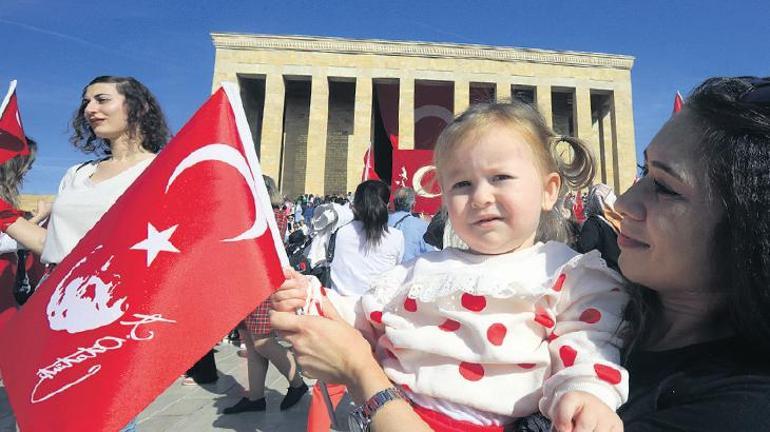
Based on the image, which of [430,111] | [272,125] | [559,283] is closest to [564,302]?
[559,283]

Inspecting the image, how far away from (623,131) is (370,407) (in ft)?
101

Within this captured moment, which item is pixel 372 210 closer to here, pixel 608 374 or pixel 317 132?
pixel 608 374

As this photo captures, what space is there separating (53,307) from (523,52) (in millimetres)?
29063

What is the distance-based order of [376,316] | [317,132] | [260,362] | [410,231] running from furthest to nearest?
[317,132] < [410,231] < [260,362] < [376,316]

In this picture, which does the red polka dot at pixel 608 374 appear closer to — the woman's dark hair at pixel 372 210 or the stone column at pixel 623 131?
the woman's dark hair at pixel 372 210

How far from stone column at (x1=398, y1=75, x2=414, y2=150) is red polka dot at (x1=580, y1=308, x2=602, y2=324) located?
2501 centimetres

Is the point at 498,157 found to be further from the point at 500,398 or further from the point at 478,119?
the point at 500,398

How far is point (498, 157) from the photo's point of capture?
4.46ft

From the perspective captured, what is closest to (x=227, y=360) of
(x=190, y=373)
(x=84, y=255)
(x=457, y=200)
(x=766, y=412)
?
(x=190, y=373)

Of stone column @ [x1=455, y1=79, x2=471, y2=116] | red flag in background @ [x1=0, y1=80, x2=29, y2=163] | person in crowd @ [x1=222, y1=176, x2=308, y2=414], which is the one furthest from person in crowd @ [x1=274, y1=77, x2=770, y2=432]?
stone column @ [x1=455, y1=79, x2=471, y2=116]

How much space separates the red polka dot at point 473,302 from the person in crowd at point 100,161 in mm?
1733

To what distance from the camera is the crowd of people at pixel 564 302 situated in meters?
0.96

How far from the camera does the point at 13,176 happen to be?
389cm

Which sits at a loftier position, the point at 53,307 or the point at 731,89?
the point at 731,89
